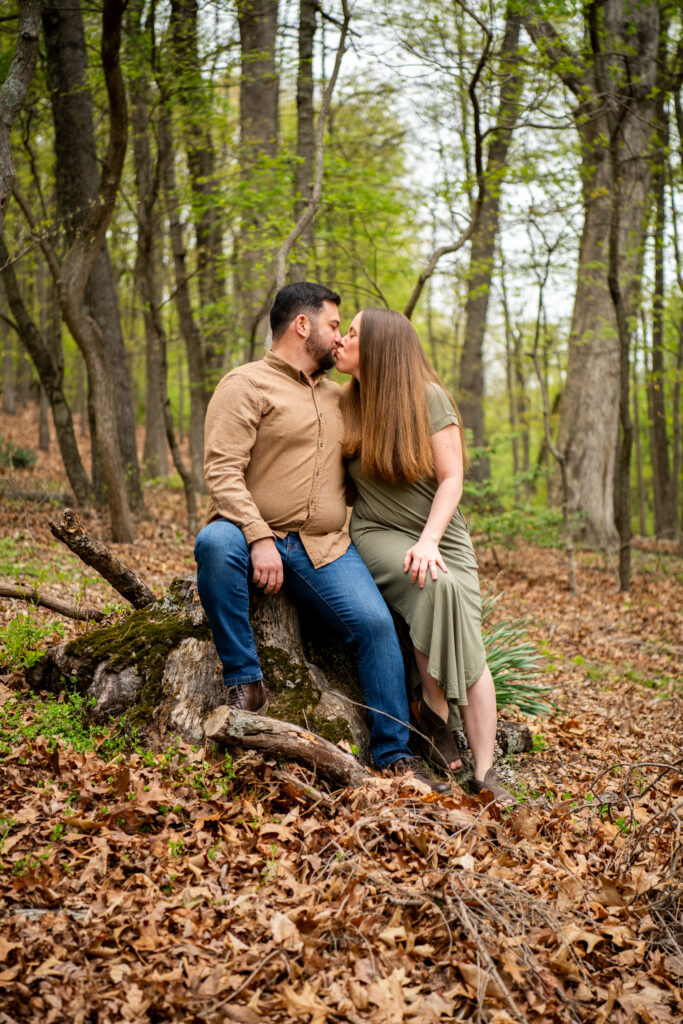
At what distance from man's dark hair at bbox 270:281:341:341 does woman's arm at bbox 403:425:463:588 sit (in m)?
0.94

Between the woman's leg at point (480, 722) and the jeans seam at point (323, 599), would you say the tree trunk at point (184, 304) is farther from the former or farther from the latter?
the woman's leg at point (480, 722)

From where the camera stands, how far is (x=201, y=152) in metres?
10.7

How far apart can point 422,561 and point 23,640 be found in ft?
7.69

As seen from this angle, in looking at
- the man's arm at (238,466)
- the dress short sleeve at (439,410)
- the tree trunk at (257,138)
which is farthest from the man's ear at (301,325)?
the tree trunk at (257,138)

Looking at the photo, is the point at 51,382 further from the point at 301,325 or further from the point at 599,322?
the point at 599,322

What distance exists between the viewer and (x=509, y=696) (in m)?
4.71

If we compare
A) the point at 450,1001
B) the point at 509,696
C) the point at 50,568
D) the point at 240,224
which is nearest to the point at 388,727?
the point at 450,1001

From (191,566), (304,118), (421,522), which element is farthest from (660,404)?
(421,522)

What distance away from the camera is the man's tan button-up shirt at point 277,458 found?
3.47 metres

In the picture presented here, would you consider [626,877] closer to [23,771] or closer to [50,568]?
[23,771]

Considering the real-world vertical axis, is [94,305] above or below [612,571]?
above

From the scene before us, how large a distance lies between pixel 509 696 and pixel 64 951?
3103 mm

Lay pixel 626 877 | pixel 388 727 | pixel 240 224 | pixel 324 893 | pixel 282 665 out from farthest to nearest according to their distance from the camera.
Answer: pixel 240 224 → pixel 282 665 → pixel 388 727 → pixel 626 877 → pixel 324 893

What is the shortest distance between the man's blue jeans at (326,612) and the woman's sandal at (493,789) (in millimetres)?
409
